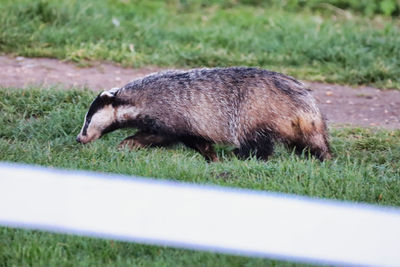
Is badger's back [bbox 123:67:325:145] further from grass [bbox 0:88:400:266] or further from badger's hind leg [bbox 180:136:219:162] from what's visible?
grass [bbox 0:88:400:266]

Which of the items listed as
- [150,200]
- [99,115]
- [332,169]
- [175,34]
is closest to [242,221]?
[150,200]

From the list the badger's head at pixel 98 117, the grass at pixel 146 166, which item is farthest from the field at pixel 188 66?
the badger's head at pixel 98 117

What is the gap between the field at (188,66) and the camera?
14.1 ft

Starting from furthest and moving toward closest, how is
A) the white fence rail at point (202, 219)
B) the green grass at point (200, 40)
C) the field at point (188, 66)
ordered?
the green grass at point (200, 40) → the field at point (188, 66) → the white fence rail at point (202, 219)

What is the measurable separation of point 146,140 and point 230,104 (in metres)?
0.69

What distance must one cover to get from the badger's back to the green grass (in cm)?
233

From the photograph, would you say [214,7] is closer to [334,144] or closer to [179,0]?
[179,0]

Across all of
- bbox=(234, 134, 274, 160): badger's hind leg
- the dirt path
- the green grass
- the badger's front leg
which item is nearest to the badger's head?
the badger's front leg

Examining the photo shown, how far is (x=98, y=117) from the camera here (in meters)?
6.20

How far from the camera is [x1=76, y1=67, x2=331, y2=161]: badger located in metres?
6.07

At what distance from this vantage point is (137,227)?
14.7 ft

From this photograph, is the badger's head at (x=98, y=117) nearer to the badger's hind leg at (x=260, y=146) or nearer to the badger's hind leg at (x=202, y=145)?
the badger's hind leg at (x=202, y=145)

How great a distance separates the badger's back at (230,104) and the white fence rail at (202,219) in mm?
1436

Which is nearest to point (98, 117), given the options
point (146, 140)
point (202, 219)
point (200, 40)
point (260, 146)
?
point (146, 140)
